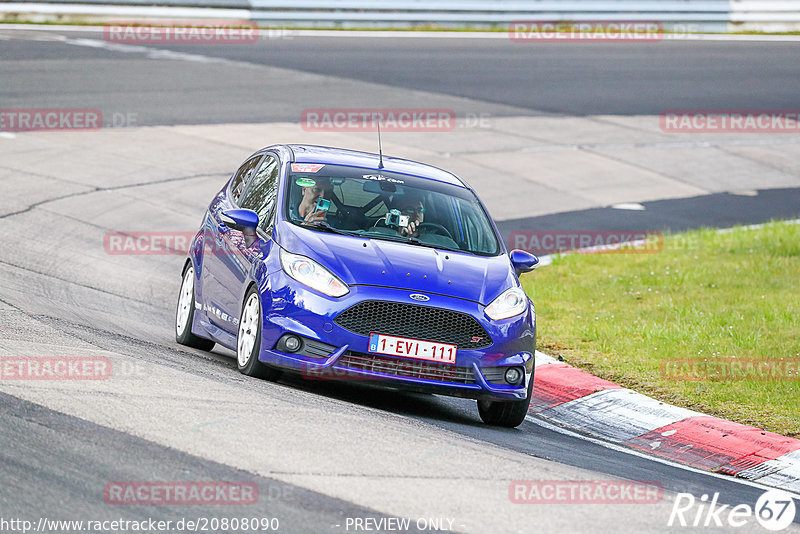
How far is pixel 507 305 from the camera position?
8.69 meters

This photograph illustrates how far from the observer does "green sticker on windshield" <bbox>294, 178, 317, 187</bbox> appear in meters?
9.45

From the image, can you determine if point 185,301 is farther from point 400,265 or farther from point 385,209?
point 400,265

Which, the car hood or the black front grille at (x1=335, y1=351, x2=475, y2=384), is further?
the car hood

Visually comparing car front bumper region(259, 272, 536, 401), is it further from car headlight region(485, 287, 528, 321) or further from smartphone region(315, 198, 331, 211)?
smartphone region(315, 198, 331, 211)

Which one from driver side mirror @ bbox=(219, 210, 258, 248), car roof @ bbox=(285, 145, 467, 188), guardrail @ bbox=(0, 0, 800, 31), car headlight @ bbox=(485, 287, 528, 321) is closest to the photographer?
car headlight @ bbox=(485, 287, 528, 321)

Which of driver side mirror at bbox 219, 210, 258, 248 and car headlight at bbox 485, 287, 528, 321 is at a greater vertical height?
driver side mirror at bbox 219, 210, 258, 248

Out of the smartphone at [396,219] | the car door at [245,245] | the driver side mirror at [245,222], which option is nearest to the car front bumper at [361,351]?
the car door at [245,245]

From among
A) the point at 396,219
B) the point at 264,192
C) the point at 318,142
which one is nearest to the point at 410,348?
the point at 396,219

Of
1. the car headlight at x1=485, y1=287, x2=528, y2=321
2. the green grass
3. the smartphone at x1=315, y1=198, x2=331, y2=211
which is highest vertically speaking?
the smartphone at x1=315, y1=198, x2=331, y2=211

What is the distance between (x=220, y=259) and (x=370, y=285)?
198 cm

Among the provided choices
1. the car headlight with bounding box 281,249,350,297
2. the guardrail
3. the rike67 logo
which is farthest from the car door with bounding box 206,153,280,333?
the guardrail

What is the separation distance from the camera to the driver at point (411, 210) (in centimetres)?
927

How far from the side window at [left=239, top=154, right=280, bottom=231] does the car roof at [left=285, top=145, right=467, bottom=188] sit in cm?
22

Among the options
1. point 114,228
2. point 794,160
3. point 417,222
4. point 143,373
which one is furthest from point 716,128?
point 143,373
